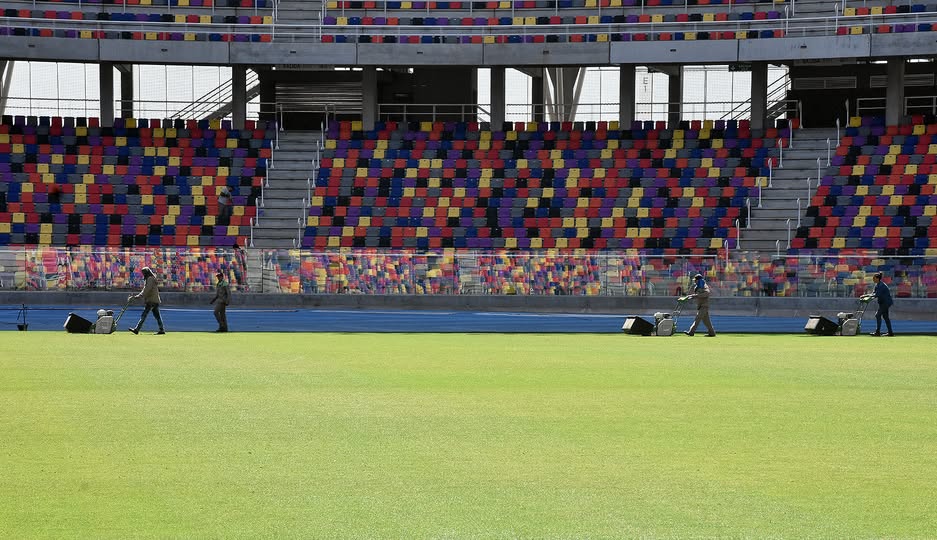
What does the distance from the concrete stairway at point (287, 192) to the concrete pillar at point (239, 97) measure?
1667 millimetres

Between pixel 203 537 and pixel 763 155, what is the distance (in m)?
38.3

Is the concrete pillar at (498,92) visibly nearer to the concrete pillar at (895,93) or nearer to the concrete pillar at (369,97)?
the concrete pillar at (369,97)

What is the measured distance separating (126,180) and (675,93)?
20412 millimetres

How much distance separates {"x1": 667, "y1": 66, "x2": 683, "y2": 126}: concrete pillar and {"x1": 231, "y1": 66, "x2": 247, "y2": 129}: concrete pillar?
15574 mm

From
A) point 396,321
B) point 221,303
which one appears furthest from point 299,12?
point 221,303

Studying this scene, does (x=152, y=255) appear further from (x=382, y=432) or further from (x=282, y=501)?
(x=282, y=501)

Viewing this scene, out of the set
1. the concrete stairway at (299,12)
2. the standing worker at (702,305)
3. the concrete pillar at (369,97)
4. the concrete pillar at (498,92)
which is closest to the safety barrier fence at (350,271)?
the standing worker at (702,305)

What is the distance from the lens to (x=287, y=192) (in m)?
44.5

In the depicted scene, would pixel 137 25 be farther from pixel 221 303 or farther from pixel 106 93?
pixel 221 303

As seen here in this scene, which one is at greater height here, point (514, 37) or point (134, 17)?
point (134, 17)

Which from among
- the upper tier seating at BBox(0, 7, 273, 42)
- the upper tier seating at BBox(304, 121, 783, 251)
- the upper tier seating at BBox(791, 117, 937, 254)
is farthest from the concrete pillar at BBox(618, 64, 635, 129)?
the upper tier seating at BBox(0, 7, 273, 42)

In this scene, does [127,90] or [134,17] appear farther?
[127,90]

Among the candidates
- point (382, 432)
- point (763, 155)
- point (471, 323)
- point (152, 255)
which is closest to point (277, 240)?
point (152, 255)

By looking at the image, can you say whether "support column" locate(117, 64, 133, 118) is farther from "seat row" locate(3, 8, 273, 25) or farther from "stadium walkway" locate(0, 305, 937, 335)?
"stadium walkway" locate(0, 305, 937, 335)
